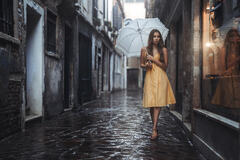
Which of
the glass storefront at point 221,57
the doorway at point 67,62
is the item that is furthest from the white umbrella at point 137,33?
the doorway at point 67,62

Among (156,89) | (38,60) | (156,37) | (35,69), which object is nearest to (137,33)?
(156,37)

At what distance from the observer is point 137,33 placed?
6477 mm

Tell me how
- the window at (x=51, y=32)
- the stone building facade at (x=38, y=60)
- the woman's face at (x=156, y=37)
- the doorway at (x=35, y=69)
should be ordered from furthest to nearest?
the window at (x=51, y=32) < the doorway at (x=35, y=69) < the stone building facade at (x=38, y=60) < the woman's face at (x=156, y=37)

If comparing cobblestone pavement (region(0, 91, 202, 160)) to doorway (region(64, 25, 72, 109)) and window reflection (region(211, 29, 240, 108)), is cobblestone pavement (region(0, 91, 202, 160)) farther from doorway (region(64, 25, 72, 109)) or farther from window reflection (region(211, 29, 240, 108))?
doorway (region(64, 25, 72, 109))

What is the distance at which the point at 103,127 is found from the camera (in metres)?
5.91

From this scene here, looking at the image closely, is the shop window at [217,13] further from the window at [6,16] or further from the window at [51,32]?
the window at [51,32]

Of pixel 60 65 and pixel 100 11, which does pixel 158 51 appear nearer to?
pixel 60 65

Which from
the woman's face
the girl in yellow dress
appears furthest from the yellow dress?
the woman's face

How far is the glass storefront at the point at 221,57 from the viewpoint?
298 centimetres

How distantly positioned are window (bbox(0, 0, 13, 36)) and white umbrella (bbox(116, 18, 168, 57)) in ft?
8.51

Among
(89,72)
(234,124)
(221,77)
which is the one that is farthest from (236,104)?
(89,72)

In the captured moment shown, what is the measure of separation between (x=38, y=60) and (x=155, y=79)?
11.1ft

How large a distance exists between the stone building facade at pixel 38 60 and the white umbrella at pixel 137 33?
6.91 feet

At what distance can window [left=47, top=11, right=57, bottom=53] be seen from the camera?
7.73m
